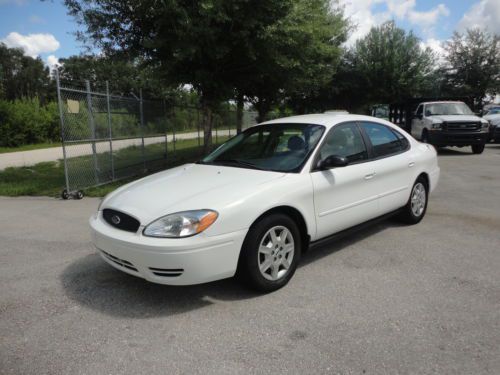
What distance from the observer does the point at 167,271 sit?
3.20 metres

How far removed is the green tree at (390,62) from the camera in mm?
26859

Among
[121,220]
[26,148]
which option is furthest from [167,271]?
[26,148]

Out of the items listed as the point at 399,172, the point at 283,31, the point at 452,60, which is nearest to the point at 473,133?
the point at 283,31

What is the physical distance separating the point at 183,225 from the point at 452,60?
121 ft

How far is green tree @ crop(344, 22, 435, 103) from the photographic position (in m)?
26.9

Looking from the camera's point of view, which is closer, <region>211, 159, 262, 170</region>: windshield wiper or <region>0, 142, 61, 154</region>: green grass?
<region>211, 159, 262, 170</region>: windshield wiper

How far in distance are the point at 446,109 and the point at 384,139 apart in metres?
11.8

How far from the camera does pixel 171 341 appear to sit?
9.57 ft

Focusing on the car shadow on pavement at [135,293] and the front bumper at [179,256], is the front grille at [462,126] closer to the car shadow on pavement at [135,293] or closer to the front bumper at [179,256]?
the car shadow on pavement at [135,293]

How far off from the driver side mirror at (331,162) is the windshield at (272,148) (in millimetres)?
159

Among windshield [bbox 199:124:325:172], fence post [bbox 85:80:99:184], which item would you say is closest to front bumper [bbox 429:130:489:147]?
fence post [bbox 85:80:99:184]

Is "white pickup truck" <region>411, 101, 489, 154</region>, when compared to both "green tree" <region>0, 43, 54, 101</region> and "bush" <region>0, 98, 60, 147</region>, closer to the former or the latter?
"bush" <region>0, 98, 60, 147</region>

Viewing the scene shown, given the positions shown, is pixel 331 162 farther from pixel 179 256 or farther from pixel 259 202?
pixel 179 256

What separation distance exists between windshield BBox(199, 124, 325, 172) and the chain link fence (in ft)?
14.3
